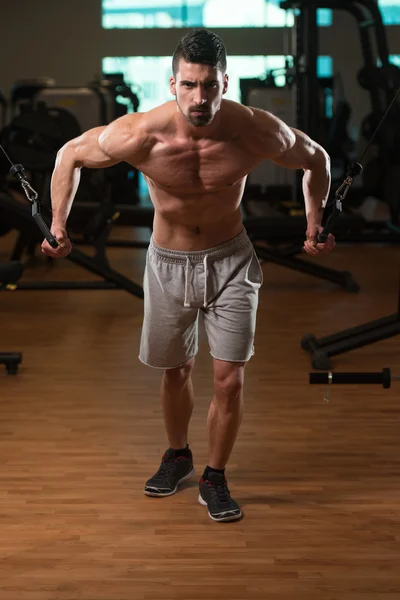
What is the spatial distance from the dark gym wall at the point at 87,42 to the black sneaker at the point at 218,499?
10.2 metres

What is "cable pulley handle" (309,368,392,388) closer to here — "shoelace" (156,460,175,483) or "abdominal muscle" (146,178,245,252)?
"abdominal muscle" (146,178,245,252)

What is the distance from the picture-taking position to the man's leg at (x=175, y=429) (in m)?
2.60

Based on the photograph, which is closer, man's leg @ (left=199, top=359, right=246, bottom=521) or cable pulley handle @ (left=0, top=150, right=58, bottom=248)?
cable pulley handle @ (left=0, top=150, right=58, bottom=248)

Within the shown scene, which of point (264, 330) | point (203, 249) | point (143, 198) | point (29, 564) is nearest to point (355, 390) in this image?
point (264, 330)

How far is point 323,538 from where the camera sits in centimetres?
236

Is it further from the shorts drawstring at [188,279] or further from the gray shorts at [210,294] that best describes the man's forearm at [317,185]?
the shorts drawstring at [188,279]

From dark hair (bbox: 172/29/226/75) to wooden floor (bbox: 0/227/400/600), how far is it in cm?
124

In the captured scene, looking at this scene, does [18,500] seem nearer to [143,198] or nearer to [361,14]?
[361,14]

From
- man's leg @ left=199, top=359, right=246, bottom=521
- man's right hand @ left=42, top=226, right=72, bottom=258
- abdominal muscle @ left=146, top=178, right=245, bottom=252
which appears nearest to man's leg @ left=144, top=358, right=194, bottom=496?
man's leg @ left=199, top=359, right=246, bottom=521

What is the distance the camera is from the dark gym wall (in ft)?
39.5

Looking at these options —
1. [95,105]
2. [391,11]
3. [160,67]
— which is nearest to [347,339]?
[95,105]

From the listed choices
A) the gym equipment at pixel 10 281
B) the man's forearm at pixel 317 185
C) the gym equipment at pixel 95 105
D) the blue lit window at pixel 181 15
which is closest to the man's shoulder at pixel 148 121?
the man's forearm at pixel 317 185

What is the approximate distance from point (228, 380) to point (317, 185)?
605 millimetres

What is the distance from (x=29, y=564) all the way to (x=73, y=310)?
3.11 metres
